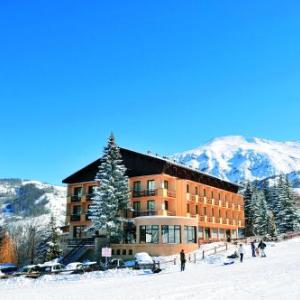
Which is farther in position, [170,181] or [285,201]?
[285,201]

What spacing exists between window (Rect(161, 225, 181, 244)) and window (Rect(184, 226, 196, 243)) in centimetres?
126

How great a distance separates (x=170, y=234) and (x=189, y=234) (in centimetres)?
336

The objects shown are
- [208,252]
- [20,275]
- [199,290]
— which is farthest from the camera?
[208,252]

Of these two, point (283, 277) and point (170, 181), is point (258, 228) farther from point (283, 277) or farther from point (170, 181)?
point (283, 277)

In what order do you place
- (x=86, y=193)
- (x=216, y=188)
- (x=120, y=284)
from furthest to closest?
(x=216, y=188) < (x=86, y=193) < (x=120, y=284)

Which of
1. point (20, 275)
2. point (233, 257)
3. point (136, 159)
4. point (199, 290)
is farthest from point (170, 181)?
point (199, 290)

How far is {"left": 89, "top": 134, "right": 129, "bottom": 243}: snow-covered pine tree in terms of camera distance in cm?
5009

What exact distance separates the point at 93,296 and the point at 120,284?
5523 millimetres

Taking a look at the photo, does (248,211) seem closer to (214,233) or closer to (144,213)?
(214,233)

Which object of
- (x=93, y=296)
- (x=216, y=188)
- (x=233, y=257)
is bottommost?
(x=93, y=296)

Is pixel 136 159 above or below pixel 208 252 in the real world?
above

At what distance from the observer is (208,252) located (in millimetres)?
47844

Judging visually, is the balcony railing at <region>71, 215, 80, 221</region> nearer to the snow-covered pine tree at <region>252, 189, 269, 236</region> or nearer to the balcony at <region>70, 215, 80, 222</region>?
the balcony at <region>70, 215, 80, 222</region>

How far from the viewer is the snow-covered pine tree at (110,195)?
50.1 metres
